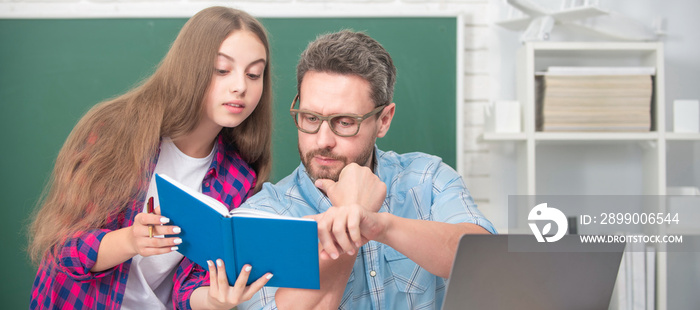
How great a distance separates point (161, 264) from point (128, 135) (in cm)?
42

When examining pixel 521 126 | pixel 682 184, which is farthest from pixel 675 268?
pixel 521 126

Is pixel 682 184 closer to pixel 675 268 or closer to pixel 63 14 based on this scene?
pixel 675 268

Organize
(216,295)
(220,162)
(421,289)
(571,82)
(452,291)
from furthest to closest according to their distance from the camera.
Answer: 1. (571,82)
2. (220,162)
3. (421,289)
4. (216,295)
5. (452,291)

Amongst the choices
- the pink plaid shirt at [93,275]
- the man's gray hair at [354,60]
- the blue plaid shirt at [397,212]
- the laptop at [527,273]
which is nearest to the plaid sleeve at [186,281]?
the pink plaid shirt at [93,275]

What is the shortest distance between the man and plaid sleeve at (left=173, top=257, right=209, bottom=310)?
0.96ft

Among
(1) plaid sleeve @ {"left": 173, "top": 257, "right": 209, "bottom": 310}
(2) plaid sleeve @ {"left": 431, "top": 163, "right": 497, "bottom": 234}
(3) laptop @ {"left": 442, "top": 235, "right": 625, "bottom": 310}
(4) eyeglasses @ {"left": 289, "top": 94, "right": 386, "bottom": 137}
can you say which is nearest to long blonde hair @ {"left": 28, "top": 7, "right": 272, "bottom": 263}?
(1) plaid sleeve @ {"left": 173, "top": 257, "right": 209, "bottom": 310}

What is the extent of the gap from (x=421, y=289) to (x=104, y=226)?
959mm

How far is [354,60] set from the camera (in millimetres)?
1568

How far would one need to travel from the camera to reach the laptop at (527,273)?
3.35ft

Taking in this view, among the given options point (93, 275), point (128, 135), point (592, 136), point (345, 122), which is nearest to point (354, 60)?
point (345, 122)

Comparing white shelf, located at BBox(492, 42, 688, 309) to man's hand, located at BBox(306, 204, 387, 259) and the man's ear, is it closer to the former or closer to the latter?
the man's ear

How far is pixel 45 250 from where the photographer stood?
1641 mm

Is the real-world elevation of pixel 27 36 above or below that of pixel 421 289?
above

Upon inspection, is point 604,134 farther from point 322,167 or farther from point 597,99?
point 322,167
